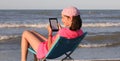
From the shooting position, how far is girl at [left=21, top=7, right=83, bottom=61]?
5.95m

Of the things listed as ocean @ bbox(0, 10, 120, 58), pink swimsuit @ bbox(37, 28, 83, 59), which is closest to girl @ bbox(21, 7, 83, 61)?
pink swimsuit @ bbox(37, 28, 83, 59)

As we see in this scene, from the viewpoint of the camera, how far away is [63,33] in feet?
19.5

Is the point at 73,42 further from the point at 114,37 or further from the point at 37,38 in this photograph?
the point at 114,37

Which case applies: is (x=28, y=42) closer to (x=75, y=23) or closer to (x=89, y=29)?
(x=75, y=23)

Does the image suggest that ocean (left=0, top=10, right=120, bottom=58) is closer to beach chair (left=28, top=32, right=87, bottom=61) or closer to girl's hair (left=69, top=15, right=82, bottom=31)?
beach chair (left=28, top=32, right=87, bottom=61)

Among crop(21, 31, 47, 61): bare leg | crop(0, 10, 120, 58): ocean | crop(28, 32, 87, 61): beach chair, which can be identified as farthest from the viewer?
crop(0, 10, 120, 58): ocean

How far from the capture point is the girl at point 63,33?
5.95 metres

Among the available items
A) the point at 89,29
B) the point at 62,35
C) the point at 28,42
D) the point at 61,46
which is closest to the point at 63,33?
the point at 62,35

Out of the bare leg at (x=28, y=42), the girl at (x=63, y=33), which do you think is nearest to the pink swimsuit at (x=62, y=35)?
the girl at (x=63, y=33)

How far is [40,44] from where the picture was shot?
625 cm

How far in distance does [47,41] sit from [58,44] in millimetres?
359

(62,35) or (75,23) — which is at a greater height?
(75,23)

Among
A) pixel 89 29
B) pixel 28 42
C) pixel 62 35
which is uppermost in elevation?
pixel 62 35

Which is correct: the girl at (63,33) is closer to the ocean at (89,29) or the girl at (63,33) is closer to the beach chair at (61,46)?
the beach chair at (61,46)
